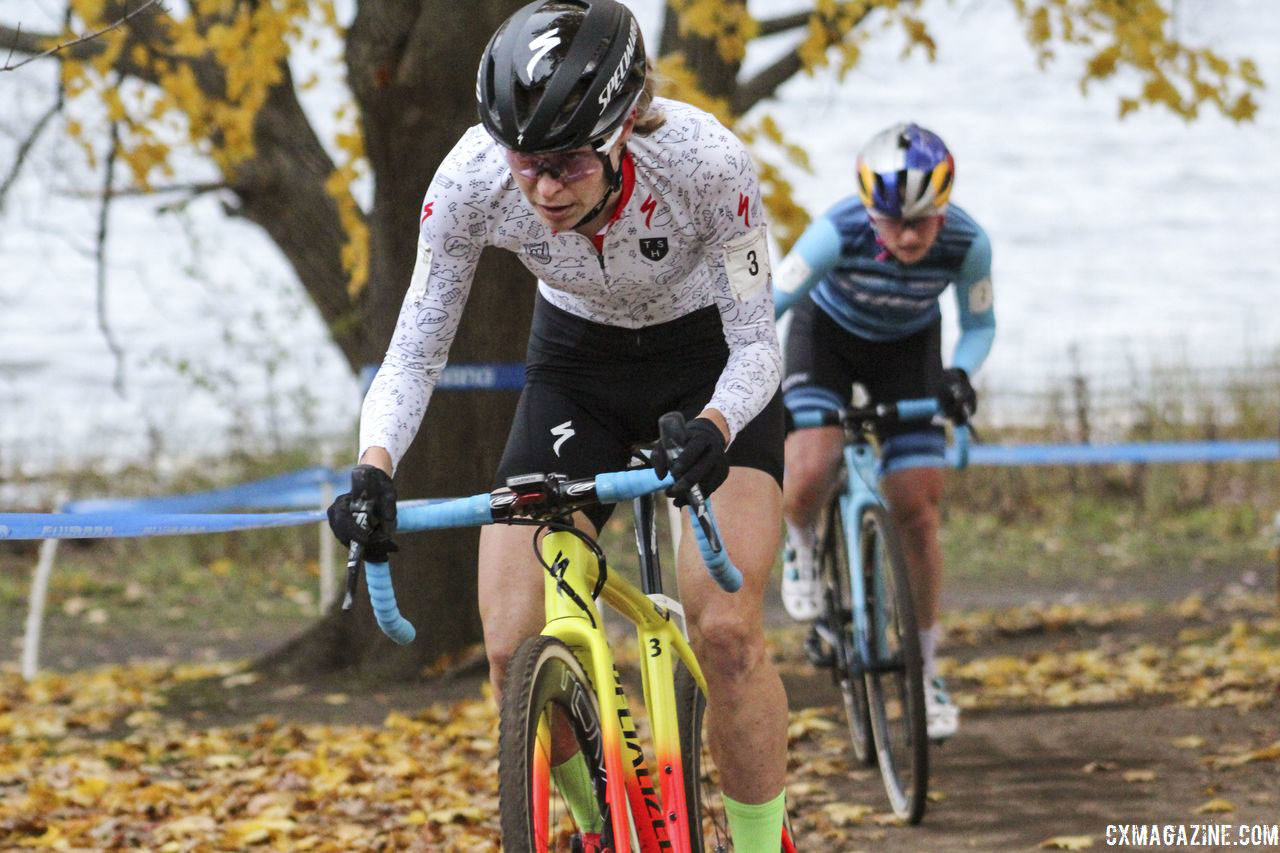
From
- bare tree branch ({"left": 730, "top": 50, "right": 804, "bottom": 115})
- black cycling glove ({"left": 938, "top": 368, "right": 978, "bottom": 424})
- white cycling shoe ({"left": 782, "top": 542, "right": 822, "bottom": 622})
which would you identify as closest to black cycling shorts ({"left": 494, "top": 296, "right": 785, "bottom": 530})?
black cycling glove ({"left": 938, "top": 368, "right": 978, "bottom": 424})

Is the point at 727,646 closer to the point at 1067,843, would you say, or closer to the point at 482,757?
the point at 1067,843

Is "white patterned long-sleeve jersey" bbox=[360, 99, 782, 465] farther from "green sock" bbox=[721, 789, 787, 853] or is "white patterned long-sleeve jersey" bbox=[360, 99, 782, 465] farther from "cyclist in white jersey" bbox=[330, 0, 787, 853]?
"green sock" bbox=[721, 789, 787, 853]

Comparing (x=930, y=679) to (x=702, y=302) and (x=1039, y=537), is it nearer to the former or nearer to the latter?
(x=702, y=302)

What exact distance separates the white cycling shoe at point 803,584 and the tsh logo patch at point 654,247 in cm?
268

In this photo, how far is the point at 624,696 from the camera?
339cm

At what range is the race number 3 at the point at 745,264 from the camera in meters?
3.67

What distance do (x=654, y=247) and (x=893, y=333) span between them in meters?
2.62

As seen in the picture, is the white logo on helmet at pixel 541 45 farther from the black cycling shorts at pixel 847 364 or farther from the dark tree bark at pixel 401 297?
the dark tree bark at pixel 401 297

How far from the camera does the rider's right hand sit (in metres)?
3.03

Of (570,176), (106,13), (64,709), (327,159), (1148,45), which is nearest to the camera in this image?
(570,176)

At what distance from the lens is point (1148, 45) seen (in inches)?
367

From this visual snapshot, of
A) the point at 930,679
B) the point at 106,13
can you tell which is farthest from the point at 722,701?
the point at 106,13

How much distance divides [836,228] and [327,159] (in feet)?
20.7

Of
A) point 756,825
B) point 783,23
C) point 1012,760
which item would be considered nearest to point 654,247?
point 756,825
